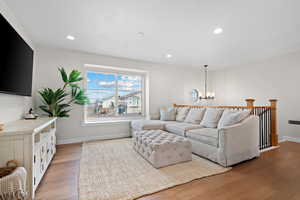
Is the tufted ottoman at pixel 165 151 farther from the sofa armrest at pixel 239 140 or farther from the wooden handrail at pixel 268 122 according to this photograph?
the wooden handrail at pixel 268 122

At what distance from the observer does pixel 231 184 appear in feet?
5.54

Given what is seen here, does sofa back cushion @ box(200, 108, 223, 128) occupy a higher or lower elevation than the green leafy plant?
lower

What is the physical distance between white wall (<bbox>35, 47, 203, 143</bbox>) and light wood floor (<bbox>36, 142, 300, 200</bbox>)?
3.92ft

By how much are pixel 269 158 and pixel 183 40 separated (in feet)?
9.53

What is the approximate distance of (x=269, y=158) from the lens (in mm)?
2490

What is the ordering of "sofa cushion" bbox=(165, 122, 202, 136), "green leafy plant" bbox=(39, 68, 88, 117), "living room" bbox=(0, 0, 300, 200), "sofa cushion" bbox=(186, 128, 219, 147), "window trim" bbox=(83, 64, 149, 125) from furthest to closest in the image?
"window trim" bbox=(83, 64, 149, 125) < "sofa cushion" bbox=(165, 122, 202, 136) < "green leafy plant" bbox=(39, 68, 88, 117) < "sofa cushion" bbox=(186, 128, 219, 147) < "living room" bbox=(0, 0, 300, 200)

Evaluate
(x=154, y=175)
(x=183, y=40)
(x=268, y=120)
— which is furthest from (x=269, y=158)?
Answer: (x=183, y=40)

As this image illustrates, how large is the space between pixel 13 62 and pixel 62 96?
1.28m

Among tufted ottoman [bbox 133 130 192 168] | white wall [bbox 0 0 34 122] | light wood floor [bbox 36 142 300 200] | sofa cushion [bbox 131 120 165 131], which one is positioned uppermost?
white wall [bbox 0 0 34 122]

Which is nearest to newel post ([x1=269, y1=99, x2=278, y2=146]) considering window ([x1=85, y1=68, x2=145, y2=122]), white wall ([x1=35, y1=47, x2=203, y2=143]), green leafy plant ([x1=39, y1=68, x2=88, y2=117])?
white wall ([x1=35, y1=47, x2=203, y2=143])

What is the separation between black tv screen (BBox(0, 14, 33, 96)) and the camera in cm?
156

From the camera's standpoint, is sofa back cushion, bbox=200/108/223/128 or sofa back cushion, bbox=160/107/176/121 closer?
sofa back cushion, bbox=200/108/223/128

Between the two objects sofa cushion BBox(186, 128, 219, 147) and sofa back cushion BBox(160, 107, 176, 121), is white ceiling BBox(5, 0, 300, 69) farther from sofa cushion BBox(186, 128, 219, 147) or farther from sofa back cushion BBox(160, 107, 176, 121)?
sofa cushion BBox(186, 128, 219, 147)

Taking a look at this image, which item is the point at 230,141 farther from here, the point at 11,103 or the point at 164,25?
the point at 11,103
